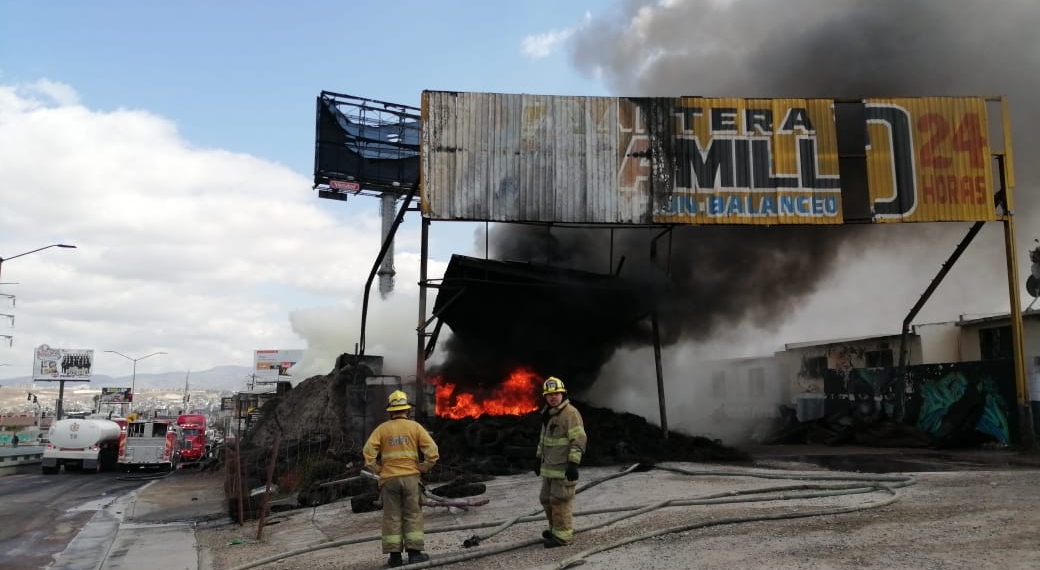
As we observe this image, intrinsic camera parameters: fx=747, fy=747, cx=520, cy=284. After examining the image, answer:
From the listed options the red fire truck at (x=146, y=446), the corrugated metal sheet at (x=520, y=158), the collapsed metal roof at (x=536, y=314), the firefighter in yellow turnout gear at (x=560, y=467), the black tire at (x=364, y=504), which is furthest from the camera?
the red fire truck at (x=146, y=446)

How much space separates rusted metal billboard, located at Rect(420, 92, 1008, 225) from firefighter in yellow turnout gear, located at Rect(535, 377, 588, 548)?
31.2ft

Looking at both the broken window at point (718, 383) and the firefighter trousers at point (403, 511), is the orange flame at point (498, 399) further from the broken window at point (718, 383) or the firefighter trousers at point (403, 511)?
the broken window at point (718, 383)

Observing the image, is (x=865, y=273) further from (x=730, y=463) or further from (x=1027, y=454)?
(x=730, y=463)

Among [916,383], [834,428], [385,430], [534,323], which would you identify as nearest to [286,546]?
[385,430]

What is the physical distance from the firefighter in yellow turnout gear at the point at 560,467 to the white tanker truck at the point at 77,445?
25.2 metres

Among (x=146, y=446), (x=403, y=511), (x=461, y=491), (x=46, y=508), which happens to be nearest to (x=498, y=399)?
(x=461, y=491)

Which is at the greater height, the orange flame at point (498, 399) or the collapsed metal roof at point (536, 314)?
the collapsed metal roof at point (536, 314)

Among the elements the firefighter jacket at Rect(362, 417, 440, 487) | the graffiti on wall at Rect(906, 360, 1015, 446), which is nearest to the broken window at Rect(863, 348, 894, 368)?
the graffiti on wall at Rect(906, 360, 1015, 446)

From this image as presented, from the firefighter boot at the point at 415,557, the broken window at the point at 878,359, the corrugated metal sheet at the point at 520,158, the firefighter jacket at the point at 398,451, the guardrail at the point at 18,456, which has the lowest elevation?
the guardrail at the point at 18,456

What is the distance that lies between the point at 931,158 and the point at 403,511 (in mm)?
15601

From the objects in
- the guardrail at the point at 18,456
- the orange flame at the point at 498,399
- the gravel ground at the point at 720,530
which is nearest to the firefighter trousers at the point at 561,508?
the gravel ground at the point at 720,530

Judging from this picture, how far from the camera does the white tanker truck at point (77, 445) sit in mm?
26312

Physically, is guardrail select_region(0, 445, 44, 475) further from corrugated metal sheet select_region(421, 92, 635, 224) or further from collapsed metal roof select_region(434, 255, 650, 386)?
corrugated metal sheet select_region(421, 92, 635, 224)

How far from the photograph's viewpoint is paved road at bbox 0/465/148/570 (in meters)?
10.3
